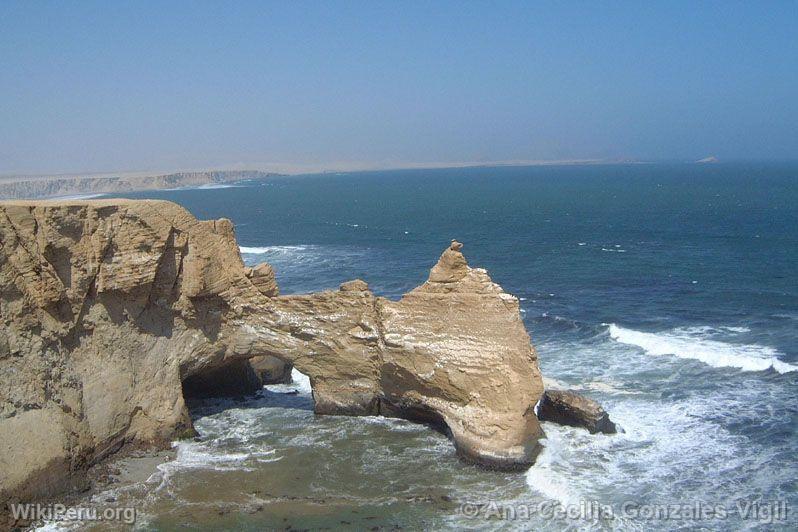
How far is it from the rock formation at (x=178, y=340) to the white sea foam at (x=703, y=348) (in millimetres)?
12386

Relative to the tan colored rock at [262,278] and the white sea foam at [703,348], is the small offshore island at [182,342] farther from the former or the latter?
the white sea foam at [703,348]

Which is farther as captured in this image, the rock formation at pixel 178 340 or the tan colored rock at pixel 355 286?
the tan colored rock at pixel 355 286

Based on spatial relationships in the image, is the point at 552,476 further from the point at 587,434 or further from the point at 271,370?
the point at 271,370

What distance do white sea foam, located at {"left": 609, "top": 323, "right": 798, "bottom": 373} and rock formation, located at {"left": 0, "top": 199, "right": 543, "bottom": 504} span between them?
12.4 metres

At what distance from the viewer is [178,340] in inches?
961

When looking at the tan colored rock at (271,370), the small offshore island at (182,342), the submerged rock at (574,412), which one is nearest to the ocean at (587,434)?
the submerged rock at (574,412)

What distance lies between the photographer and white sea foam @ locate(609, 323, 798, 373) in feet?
100

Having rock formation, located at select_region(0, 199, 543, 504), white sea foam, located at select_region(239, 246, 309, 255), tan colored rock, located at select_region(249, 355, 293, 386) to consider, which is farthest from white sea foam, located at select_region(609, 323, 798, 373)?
white sea foam, located at select_region(239, 246, 309, 255)

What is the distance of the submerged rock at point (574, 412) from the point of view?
78.8 ft

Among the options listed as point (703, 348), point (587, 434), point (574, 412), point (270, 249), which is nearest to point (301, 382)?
point (574, 412)

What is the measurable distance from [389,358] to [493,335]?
12.9 feet

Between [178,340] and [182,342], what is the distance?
0.17 meters

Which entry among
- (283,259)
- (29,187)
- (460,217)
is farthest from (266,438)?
(29,187)

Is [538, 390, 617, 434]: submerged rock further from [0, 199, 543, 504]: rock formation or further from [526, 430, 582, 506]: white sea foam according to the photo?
[0, 199, 543, 504]: rock formation
